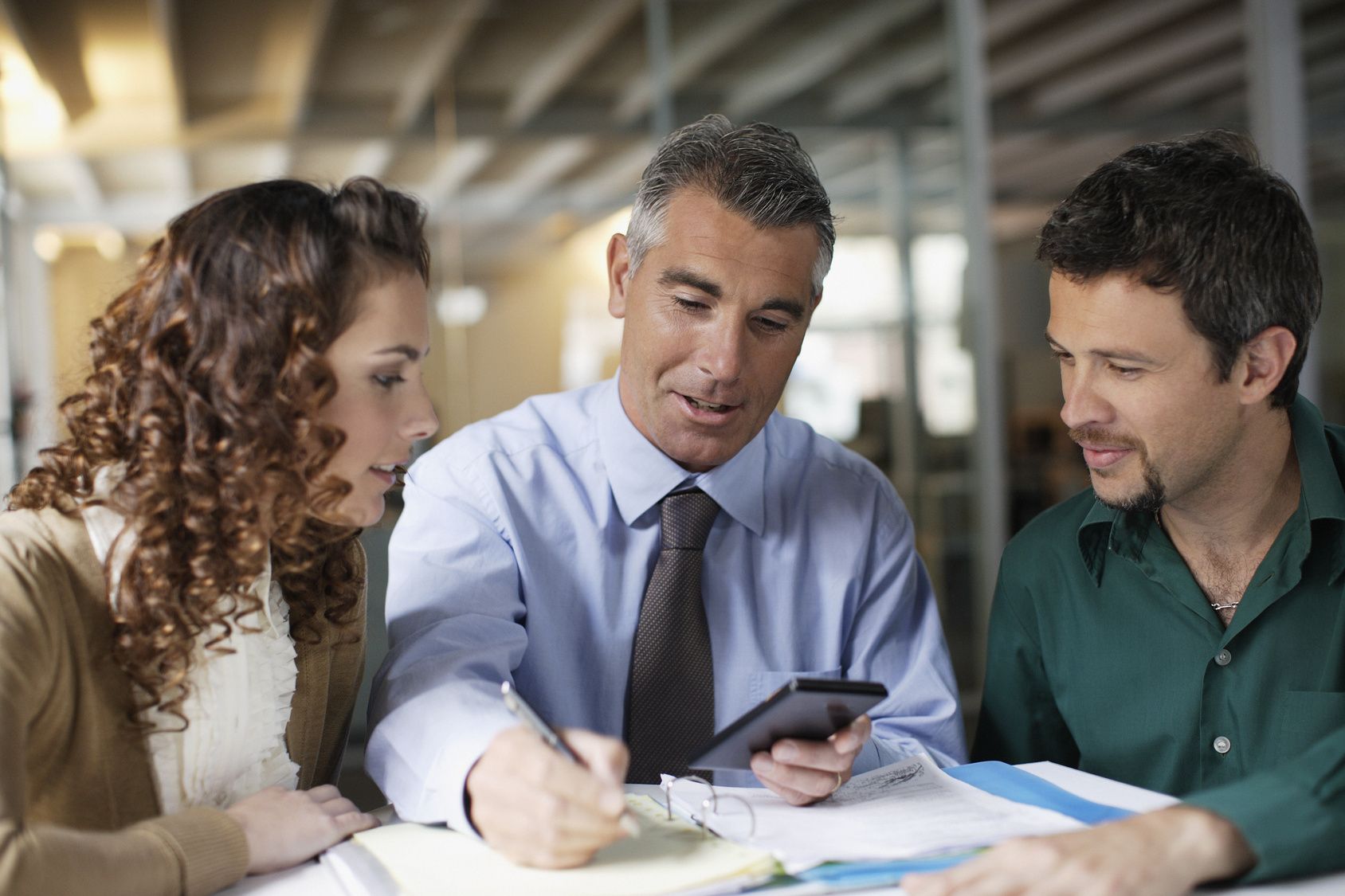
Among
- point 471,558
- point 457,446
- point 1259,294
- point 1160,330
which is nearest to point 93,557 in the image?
point 471,558

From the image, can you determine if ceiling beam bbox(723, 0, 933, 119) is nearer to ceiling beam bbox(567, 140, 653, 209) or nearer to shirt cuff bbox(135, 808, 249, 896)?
ceiling beam bbox(567, 140, 653, 209)

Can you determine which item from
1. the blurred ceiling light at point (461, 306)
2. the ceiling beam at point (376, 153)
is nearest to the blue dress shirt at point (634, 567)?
the blurred ceiling light at point (461, 306)

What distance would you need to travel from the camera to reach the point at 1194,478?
1.69 meters

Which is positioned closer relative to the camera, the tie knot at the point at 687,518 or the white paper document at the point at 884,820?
the white paper document at the point at 884,820

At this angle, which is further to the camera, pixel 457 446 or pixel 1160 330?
pixel 457 446

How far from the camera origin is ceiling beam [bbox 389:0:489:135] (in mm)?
4176

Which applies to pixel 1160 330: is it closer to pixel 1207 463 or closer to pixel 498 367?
pixel 1207 463

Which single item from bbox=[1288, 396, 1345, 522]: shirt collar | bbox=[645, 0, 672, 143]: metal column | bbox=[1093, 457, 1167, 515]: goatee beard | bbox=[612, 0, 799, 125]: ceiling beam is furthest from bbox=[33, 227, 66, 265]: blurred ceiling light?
bbox=[1288, 396, 1345, 522]: shirt collar

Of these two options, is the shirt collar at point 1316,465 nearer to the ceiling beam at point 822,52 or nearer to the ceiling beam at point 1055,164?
the ceiling beam at point 822,52

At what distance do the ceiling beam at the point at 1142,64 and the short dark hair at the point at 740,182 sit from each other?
4.23 meters

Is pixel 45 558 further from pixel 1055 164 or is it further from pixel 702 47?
pixel 1055 164

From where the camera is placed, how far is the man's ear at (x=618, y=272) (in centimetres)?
195

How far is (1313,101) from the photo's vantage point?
484cm

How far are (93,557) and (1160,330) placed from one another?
1.40 meters
